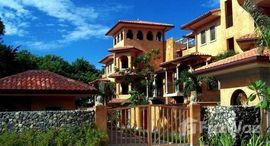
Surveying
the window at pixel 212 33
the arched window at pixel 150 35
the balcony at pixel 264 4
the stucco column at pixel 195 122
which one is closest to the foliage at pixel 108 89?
the arched window at pixel 150 35

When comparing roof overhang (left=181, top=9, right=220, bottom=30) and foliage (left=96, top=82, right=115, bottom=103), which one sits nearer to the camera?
roof overhang (left=181, top=9, right=220, bottom=30)

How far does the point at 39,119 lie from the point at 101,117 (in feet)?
8.17

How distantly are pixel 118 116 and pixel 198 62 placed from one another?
19.1m

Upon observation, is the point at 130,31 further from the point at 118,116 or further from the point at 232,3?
the point at 118,116

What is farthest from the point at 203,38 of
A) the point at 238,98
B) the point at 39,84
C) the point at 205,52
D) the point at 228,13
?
the point at 39,84

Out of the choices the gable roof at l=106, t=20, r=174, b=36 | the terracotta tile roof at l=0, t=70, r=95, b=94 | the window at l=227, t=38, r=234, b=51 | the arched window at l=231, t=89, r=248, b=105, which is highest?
the gable roof at l=106, t=20, r=174, b=36

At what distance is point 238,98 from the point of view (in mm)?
19625

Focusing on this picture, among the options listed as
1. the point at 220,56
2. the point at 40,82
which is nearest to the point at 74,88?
the point at 40,82

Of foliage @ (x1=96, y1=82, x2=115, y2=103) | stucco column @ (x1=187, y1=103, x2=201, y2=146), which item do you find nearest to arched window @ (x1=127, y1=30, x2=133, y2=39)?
foliage @ (x1=96, y1=82, x2=115, y2=103)

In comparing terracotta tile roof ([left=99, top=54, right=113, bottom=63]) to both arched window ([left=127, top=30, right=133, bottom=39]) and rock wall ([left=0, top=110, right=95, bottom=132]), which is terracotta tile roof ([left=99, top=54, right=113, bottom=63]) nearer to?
arched window ([left=127, top=30, right=133, bottom=39])

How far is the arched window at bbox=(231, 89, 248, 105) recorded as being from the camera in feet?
62.9

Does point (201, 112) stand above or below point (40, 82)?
below

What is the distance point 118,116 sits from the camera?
21531mm

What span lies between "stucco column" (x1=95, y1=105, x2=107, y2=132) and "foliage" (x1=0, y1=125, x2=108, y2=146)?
278mm
